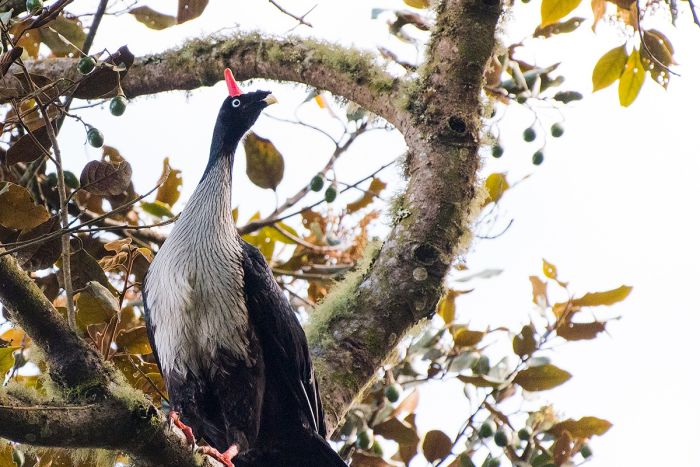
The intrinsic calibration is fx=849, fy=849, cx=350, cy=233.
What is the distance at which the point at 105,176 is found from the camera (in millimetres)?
3088

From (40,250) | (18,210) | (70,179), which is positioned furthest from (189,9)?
(40,250)

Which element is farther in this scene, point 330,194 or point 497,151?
point 330,194

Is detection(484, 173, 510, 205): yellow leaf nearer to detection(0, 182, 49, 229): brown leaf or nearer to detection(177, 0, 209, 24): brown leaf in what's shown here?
detection(177, 0, 209, 24): brown leaf

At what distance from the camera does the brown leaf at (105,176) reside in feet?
10.1

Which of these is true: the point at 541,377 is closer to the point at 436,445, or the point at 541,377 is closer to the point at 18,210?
the point at 436,445

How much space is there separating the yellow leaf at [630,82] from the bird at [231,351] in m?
2.17

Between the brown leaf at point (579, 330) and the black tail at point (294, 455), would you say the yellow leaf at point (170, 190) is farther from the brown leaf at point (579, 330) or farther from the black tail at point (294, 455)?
the brown leaf at point (579, 330)

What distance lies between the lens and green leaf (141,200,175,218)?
4.71 metres

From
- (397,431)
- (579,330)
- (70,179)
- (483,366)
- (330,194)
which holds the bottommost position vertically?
(397,431)

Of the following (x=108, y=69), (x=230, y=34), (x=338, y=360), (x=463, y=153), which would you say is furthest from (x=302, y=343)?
(x=230, y=34)

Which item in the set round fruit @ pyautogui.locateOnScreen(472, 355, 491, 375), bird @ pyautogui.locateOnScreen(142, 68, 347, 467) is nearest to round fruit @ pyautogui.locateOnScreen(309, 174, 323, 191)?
bird @ pyautogui.locateOnScreen(142, 68, 347, 467)

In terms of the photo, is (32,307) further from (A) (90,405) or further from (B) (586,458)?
(B) (586,458)

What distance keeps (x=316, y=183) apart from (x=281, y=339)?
1118mm

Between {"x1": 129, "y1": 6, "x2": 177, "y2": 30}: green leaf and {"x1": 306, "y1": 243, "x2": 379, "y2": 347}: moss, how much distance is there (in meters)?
1.59
